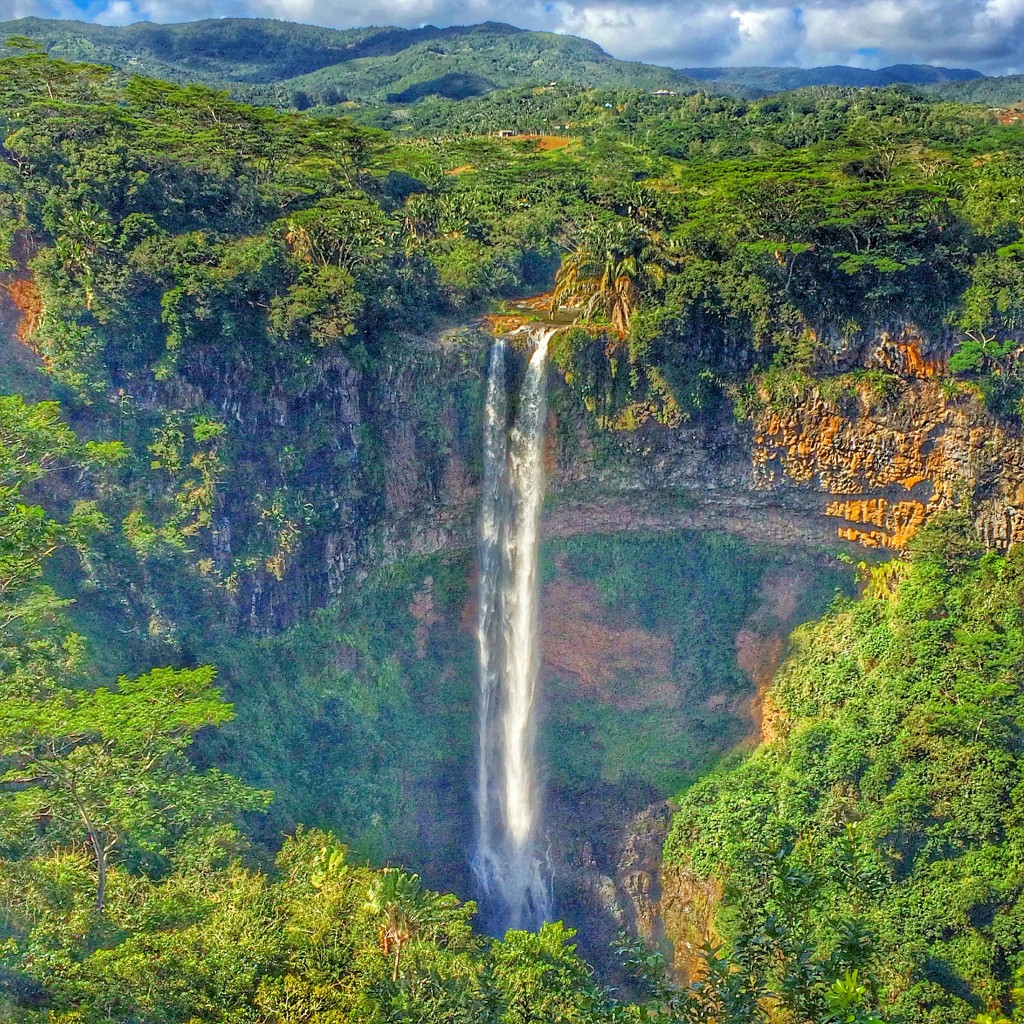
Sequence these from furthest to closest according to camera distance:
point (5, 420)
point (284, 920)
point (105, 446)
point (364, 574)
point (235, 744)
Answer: point (364, 574), point (235, 744), point (105, 446), point (5, 420), point (284, 920)

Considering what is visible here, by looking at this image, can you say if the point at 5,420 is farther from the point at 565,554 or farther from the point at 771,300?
the point at 771,300

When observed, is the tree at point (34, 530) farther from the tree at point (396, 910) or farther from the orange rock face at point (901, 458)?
the orange rock face at point (901, 458)

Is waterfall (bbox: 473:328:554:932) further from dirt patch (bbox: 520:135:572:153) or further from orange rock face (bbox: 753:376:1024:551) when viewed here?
dirt patch (bbox: 520:135:572:153)

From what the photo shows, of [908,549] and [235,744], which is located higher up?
[908,549]

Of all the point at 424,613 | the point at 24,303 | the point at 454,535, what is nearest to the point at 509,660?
the point at 424,613

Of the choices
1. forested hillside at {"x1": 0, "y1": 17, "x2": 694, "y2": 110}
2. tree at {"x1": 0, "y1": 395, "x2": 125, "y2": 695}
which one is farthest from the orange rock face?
forested hillside at {"x1": 0, "y1": 17, "x2": 694, "y2": 110}

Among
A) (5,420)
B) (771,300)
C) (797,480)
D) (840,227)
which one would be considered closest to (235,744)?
(5,420)
